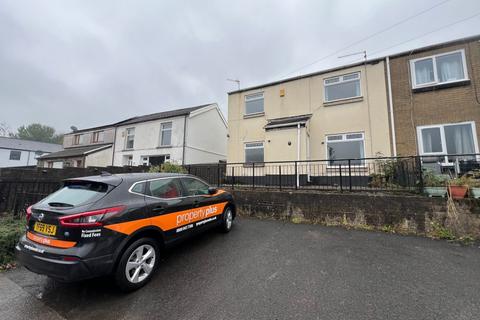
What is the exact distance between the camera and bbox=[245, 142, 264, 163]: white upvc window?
37.9ft

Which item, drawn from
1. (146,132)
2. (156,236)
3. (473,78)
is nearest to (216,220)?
(156,236)

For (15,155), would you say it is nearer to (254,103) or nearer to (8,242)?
(254,103)

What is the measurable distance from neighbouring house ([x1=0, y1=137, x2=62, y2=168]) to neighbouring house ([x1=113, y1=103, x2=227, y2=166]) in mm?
25843

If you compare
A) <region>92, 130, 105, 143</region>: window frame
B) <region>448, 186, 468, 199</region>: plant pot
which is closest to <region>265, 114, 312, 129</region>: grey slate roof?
<region>448, 186, 468, 199</region>: plant pot

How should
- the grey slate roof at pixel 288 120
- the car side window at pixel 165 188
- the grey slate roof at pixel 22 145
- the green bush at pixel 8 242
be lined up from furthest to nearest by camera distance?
the grey slate roof at pixel 22 145
the grey slate roof at pixel 288 120
the green bush at pixel 8 242
the car side window at pixel 165 188

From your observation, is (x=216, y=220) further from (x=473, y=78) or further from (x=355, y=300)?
(x=473, y=78)

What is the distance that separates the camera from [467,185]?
524 centimetres

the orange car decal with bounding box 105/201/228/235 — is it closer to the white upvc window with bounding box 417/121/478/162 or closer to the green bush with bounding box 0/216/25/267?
the green bush with bounding box 0/216/25/267

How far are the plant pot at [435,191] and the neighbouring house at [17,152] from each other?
45.8 metres

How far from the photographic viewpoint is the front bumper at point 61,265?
8.25 ft

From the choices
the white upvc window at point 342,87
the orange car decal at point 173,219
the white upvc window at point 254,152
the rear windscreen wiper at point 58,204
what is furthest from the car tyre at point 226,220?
the white upvc window at point 342,87

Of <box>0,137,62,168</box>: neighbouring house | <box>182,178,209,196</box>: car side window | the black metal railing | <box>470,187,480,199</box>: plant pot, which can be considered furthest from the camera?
<box>0,137,62,168</box>: neighbouring house

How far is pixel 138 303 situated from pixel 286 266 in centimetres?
237

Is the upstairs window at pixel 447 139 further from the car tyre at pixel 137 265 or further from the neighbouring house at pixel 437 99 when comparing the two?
the car tyre at pixel 137 265
